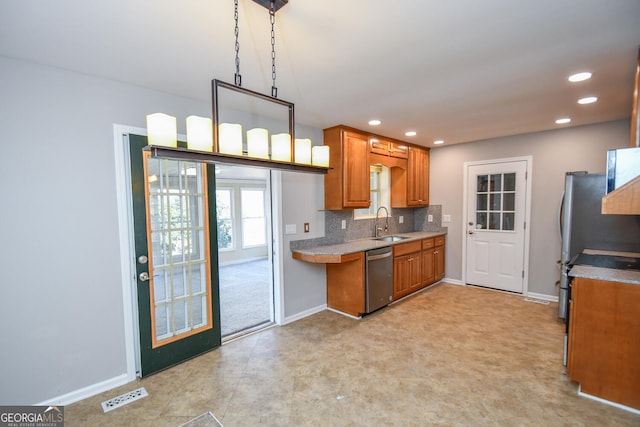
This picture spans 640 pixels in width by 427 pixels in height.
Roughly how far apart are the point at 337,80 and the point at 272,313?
271 centimetres

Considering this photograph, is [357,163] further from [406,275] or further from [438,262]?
[438,262]

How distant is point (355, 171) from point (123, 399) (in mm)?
3222

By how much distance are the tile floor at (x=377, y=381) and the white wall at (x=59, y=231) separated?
0.36m

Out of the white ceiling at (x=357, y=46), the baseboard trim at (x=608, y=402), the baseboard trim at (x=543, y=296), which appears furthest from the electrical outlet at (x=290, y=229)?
the baseboard trim at (x=543, y=296)

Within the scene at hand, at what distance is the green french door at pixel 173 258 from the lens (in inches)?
97.0

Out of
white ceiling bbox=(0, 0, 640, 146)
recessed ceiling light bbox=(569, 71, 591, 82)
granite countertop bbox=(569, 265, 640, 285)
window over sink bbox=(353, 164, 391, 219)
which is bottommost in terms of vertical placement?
granite countertop bbox=(569, 265, 640, 285)

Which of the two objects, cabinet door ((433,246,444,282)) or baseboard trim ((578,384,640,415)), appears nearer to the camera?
baseboard trim ((578,384,640,415))

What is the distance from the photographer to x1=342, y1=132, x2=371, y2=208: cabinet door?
377 cm

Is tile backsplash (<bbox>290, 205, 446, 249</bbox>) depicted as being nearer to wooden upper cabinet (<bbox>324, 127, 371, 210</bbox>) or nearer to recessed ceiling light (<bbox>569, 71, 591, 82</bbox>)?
wooden upper cabinet (<bbox>324, 127, 371, 210</bbox>)

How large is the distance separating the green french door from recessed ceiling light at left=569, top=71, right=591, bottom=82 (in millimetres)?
3161

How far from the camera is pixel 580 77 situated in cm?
231

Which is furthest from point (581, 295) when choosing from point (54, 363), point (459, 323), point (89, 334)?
point (54, 363)

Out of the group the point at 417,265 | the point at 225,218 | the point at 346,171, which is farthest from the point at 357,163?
the point at 225,218

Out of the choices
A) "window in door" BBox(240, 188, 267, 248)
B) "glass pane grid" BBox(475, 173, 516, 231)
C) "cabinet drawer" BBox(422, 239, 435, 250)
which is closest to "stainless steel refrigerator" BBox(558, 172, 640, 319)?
"glass pane grid" BBox(475, 173, 516, 231)
